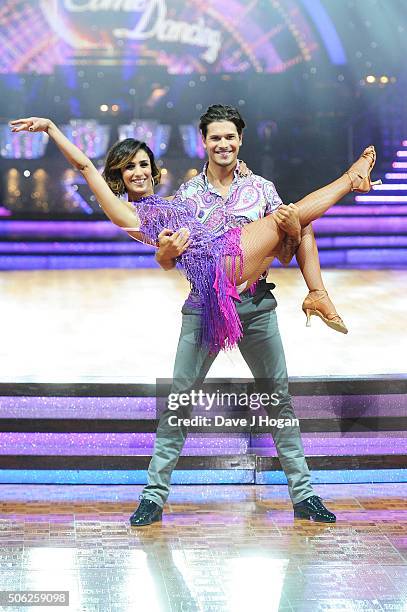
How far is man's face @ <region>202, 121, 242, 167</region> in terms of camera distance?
3.89 metres

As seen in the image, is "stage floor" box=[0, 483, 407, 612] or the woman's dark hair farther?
the woman's dark hair

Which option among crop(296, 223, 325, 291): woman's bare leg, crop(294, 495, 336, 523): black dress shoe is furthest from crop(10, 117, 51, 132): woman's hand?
crop(294, 495, 336, 523): black dress shoe

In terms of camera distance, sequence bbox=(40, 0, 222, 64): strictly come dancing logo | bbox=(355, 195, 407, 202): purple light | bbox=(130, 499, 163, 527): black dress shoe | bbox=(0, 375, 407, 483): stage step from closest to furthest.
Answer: bbox=(130, 499, 163, 527): black dress shoe
bbox=(0, 375, 407, 483): stage step
bbox=(355, 195, 407, 202): purple light
bbox=(40, 0, 222, 64): strictly come dancing logo

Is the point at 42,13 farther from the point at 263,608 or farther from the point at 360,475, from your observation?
the point at 263,608

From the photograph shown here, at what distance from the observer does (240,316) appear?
4000 millimetres

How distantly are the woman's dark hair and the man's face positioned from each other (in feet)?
0.74

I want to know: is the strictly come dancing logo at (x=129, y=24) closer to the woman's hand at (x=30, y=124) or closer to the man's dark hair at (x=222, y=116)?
the man's dark hair at (x=222, y=116)

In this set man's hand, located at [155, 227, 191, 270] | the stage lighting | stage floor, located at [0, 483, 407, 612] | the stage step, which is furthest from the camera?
the stage lighting

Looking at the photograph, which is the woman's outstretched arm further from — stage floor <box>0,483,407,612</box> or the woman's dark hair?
stage floor <box>0,483,407,612</box>

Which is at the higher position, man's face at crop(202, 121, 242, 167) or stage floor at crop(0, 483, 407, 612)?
man's face at crop(202, 121, 242, 167)

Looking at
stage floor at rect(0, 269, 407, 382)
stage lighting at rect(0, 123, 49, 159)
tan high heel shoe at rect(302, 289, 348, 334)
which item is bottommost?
stage floor at rect(0, 269, 407, 382)

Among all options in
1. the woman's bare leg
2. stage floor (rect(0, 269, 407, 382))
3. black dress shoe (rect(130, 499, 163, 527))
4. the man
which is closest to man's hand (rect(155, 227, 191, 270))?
the man

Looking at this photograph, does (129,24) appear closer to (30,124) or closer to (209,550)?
(30,124)

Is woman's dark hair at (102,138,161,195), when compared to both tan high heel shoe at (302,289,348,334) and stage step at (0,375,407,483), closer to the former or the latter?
tan high heel shoe at (302,289,348,334)
